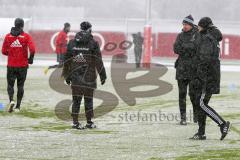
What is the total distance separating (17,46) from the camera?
15266 millimetres

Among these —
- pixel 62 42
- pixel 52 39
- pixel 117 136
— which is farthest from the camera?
pixel 52 39

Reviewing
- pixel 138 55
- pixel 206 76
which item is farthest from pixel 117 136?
pixel 138 55

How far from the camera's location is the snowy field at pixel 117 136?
34.3 ft

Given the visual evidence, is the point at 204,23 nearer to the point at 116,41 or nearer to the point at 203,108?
the point at 203,108

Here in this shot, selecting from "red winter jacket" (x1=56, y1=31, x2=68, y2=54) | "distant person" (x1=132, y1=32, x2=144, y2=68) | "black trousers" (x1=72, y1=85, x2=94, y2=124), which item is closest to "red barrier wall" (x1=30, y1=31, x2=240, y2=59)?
"distant person" (x1=132, y1=32, x2=144, y2=68)

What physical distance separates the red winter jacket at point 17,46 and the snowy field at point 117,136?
1.08m

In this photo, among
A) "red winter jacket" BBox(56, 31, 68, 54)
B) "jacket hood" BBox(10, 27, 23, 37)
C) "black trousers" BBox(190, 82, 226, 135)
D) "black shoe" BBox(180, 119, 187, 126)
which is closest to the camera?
"black trousers" BBox(190, 82, 226, 135)

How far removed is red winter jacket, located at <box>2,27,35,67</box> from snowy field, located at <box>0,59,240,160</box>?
1081mm

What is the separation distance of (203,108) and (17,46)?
507 centimetres

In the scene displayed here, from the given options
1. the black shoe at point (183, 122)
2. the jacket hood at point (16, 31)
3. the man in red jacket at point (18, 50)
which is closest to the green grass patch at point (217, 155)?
the black shoe at point (183, 122)

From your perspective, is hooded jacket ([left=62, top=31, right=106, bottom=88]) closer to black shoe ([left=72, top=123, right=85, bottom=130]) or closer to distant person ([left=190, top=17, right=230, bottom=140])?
black shoe ([left=72, top=123, right=85, bottom=130])

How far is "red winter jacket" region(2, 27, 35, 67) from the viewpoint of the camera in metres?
15.2

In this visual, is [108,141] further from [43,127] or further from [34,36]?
[34,36]

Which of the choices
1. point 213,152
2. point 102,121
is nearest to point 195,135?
point 213,152
